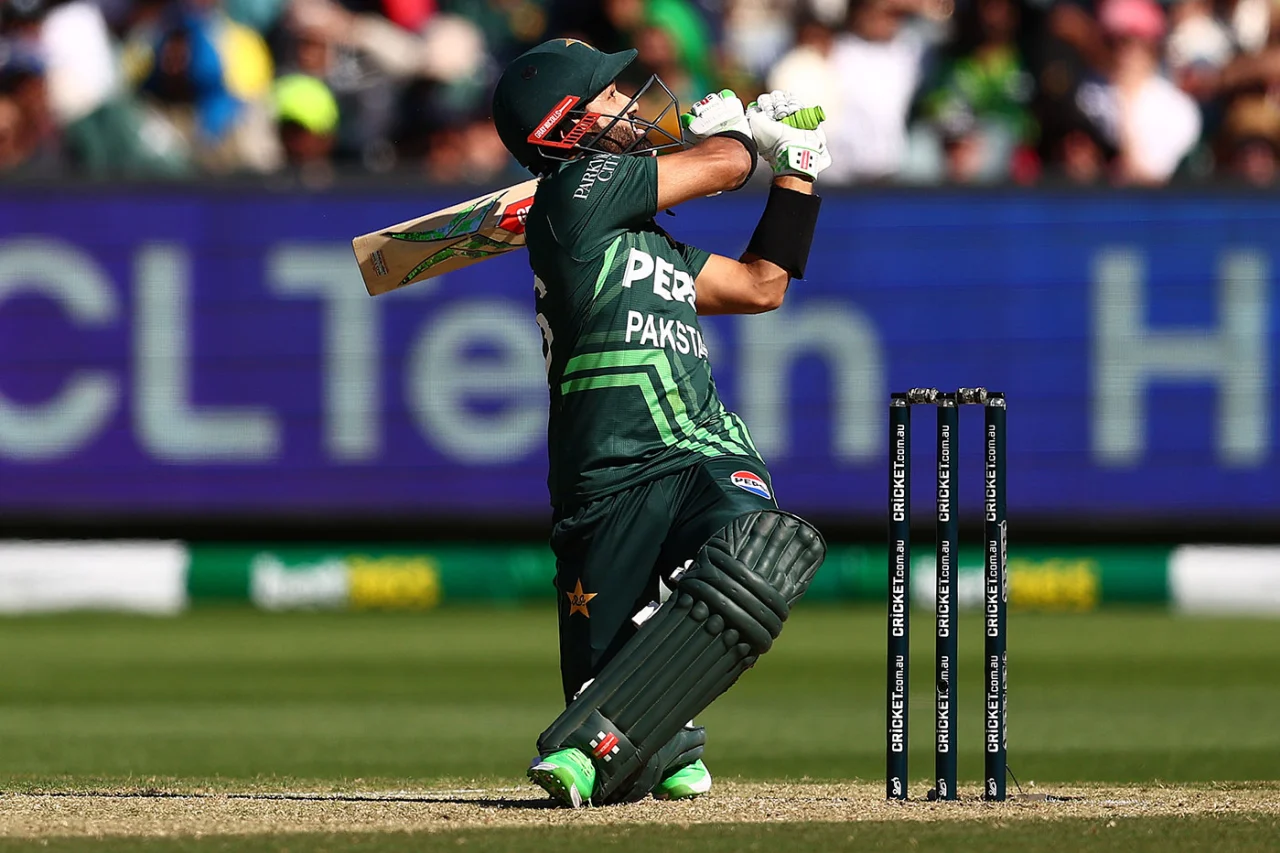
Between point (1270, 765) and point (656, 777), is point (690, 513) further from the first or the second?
point (1270, 765)

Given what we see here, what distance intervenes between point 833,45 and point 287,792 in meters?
7.87

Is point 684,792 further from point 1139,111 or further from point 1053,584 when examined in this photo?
point 1139,111

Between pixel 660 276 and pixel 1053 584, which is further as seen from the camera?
pixel 1053 584

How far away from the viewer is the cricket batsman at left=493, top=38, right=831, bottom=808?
4871 mm

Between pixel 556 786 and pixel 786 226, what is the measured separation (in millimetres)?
1398

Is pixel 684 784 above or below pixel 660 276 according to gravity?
below

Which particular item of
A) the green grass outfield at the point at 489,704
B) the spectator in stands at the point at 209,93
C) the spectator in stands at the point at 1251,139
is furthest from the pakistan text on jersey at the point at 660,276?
the spectator in stands at the point at 1251,139

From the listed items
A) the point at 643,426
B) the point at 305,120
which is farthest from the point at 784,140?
the point at 305,120

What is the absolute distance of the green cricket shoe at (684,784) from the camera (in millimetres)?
5383

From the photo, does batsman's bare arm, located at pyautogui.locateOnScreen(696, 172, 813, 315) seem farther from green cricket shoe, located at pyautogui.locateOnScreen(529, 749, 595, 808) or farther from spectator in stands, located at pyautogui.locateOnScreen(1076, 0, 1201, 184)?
spectator in stands, located at pyautogui.locateOnScreen(1076, 0, 1201, 184)

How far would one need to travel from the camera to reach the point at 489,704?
8.41 m

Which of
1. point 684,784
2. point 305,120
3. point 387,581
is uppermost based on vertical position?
point 305,120

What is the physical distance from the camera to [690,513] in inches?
199

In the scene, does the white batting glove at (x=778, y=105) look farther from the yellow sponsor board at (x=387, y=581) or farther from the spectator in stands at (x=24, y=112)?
the spectator in stands at (x=24, y=112)
